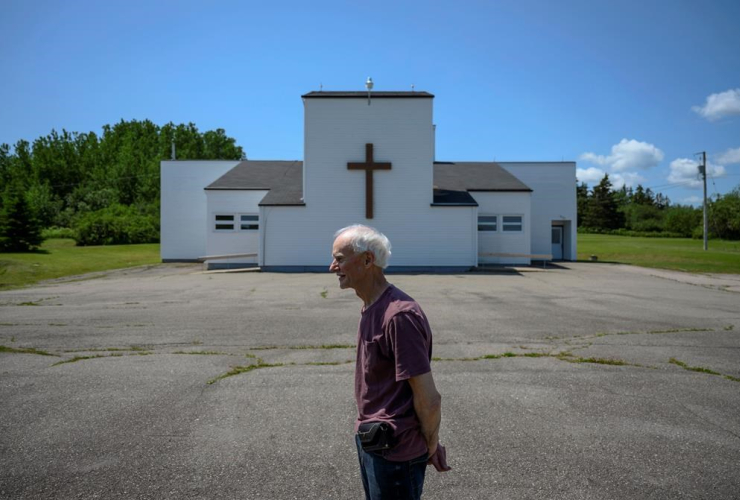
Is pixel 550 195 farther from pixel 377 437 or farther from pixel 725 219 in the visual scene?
pixel 725 219

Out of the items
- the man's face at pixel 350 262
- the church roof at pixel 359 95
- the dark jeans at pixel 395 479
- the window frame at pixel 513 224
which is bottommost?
the dark jeans at pixel 395 479

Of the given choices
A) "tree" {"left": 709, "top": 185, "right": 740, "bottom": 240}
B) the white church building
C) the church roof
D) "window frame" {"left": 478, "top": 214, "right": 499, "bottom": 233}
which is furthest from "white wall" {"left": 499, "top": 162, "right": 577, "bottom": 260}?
"tree" {"left": 709, "top": 185, "right": 740, "bottom": 240}

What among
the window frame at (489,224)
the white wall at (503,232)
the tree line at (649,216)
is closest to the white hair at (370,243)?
the white wall at (503,232)

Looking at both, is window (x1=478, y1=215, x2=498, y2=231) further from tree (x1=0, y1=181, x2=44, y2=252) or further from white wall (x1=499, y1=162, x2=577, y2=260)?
tree (x1=0, y1=181, x2=44, y2=252)

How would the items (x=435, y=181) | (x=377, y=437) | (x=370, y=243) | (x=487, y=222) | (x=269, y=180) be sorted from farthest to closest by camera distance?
(x=269, y=180) < (x=435, y=181) < (x=487, y=222) < (x=370, y=243) < (x=377, y=437)

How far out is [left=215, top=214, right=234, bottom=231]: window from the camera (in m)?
29.3

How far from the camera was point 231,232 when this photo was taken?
29141 mm

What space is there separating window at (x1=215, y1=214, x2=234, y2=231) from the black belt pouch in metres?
27.9

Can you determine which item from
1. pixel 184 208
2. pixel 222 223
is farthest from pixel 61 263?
pixel 222 223

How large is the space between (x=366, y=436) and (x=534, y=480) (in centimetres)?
208

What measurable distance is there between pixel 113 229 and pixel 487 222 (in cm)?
3422

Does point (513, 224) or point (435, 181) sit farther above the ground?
point (435, 181)

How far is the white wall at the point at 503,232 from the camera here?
29.2m

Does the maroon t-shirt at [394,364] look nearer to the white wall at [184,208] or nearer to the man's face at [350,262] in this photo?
the man's face at [350,262]
